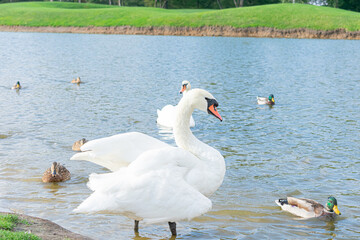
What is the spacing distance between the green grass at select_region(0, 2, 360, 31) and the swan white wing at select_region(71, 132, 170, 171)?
209 feet

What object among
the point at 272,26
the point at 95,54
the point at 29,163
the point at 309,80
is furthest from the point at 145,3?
the point at 29,163

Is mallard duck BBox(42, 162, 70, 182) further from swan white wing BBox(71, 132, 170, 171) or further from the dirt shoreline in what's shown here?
the dirt shoreline

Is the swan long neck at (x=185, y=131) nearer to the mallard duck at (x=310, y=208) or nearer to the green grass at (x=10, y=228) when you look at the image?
the mallard duck at (x=310, y=208)

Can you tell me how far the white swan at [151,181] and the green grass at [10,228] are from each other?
2.34 ft

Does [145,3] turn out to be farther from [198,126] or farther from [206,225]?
[206,225]

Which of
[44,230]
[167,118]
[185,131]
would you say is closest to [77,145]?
[167,118]

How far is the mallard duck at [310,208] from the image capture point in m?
8.80

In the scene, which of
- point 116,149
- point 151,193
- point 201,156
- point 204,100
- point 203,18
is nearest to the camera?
point 151,193

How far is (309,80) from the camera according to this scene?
28547 mm

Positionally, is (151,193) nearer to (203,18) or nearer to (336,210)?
(336,210)

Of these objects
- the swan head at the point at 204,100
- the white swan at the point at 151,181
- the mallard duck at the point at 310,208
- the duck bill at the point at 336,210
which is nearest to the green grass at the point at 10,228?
the white swan at the point at 151,181

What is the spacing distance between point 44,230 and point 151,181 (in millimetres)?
1784

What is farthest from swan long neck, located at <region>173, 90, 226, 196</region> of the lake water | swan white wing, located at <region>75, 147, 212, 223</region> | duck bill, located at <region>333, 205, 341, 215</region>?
duck bill, located at <region>333, 205, 341, 215</region>

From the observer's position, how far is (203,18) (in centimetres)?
7425
